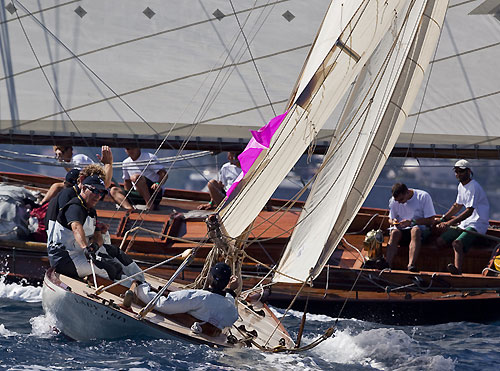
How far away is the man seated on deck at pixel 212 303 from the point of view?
9.19m

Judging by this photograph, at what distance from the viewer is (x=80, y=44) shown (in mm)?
13406

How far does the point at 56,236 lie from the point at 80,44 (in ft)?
13.6

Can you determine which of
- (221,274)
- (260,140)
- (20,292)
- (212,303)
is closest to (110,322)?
(212,303)

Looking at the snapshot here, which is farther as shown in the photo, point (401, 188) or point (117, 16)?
point (117, 16)

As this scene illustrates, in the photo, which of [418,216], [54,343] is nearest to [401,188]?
[418,216]

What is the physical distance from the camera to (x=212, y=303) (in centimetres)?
918

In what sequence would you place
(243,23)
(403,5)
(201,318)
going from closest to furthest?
(201,318) < (403,5) < (243,23)

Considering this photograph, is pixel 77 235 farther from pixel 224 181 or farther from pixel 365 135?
pixel 224 181

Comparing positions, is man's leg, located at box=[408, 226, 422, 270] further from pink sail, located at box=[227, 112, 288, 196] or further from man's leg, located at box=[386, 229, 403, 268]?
pink sail, located at box=[227, 112, 288, 196]

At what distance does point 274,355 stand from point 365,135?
2169 mm

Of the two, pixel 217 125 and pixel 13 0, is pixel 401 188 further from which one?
pixel 13 0

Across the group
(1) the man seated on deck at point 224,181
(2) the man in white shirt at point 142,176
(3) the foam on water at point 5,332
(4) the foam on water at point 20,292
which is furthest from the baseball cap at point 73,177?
(1) the man seated on deck at point 224,181

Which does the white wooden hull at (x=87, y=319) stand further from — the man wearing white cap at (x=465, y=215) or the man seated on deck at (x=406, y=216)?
the man wearing white cap at (x=465, y=215)

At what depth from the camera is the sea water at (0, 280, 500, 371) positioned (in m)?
8.73
